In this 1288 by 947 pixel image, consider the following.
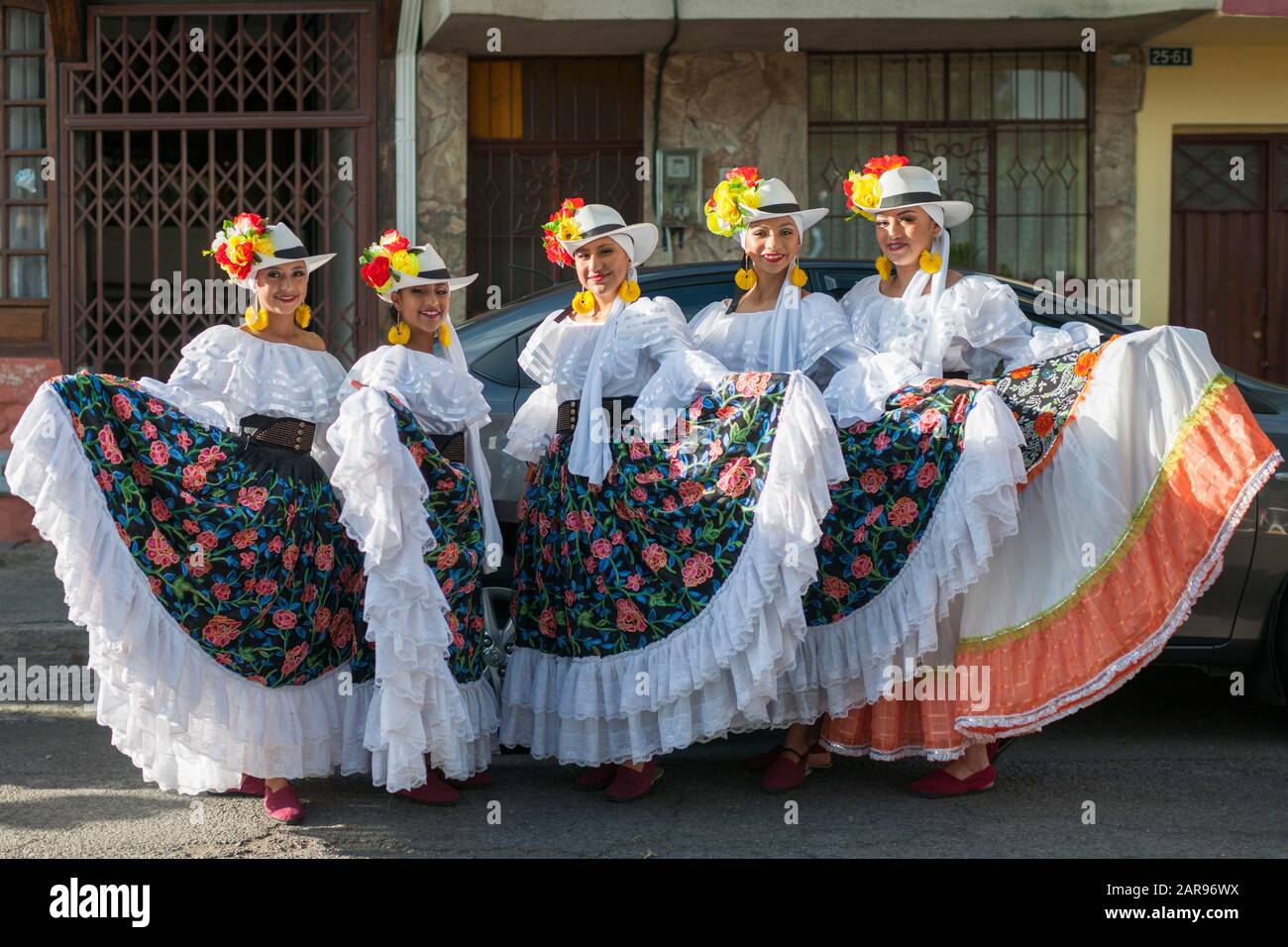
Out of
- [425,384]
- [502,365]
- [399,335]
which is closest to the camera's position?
[425,384]

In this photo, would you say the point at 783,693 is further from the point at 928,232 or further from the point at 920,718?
the point at 928,232

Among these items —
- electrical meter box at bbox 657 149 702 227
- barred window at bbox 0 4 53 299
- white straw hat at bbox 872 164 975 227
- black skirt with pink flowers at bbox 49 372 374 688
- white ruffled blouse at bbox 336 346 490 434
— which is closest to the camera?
black skirt with pink flowers at bbox 49 372 374 688

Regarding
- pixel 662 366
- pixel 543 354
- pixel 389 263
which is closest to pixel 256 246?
pixel 389 263

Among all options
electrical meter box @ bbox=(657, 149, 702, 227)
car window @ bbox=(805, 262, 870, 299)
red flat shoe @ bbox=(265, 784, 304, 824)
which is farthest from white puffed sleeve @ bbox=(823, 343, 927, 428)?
electrical meter box @ bbox=(657, 149, 702, 227)

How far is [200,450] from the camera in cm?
473

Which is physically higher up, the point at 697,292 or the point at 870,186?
the point at 870,186

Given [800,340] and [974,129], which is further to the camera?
[974,129]

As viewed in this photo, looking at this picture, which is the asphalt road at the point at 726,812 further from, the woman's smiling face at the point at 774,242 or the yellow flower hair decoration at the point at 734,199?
the yellow flower hair decoration at the point at 734,199

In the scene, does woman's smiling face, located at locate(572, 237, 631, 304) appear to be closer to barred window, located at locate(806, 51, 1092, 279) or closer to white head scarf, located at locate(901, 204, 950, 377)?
white head scarf, located at locate(901, 204, 950, 377)

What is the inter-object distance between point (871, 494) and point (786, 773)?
101cm

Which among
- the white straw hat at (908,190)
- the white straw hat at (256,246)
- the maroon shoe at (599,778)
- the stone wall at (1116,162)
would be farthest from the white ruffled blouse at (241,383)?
the stone wall at (1116,162)

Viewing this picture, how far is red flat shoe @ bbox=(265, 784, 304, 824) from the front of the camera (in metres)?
4.71

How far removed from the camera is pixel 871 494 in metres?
4.86

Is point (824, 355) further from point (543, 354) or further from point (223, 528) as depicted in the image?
point (223, 528)
